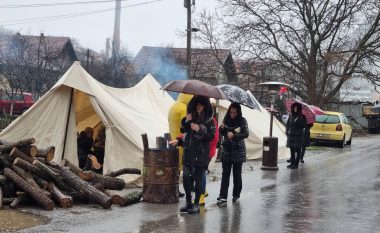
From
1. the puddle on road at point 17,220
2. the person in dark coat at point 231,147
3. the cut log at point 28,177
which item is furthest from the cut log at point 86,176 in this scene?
the person in dark coat at point 231,147

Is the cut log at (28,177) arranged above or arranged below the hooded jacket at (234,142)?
below

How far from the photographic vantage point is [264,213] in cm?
843

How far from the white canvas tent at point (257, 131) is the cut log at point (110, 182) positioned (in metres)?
7.18

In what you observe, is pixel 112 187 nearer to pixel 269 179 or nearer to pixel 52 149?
pixel 52 149

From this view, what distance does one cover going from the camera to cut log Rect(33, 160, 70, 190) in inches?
328

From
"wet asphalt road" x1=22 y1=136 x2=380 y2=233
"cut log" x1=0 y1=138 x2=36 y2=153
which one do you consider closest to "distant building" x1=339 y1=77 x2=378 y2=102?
"wet asphalt road" x1=22 y1=136 x2=380 y2=233

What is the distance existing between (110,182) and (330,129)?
54.5 ft

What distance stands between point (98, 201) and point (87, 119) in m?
7.03

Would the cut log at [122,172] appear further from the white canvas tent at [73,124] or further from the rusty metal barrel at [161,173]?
the rusty metal barrel at [161,173]

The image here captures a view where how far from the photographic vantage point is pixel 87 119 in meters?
15.0

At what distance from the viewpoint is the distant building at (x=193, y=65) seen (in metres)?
34.5

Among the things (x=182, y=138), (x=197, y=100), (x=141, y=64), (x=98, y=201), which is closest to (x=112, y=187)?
(x=98, y=201)

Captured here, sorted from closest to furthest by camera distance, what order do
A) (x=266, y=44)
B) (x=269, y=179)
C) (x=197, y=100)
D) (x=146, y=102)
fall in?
(x=197, y=100) < (x=269, y=179) < (x=146, y=102) < (x=266, y=44)

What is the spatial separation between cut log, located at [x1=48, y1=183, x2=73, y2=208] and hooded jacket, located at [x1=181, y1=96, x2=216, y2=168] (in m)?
1.85
